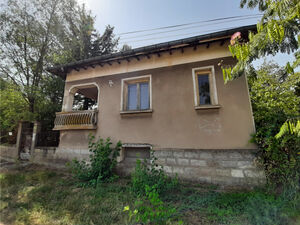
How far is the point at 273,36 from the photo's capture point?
1.98 metres

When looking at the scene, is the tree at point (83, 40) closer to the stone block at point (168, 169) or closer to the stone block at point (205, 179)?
the stone block at point (168, 169)

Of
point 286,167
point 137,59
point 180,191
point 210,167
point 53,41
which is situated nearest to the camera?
point 286,167

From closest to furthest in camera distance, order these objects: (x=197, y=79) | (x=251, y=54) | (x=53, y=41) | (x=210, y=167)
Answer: (x=251, y=54), (x=210, y=167), (x=197, y=79), (x=53, y=41)

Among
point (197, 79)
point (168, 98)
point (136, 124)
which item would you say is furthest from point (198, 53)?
point (136, 124)

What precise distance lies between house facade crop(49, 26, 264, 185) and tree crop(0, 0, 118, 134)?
239 centimetres

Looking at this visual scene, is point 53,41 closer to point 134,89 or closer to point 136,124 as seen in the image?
point 134,89

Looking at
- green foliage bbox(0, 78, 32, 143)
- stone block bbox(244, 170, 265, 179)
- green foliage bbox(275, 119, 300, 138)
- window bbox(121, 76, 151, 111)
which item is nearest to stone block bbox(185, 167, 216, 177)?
stone block bbox(244, 170, 265, 179)

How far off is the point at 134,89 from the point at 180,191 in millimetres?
3971

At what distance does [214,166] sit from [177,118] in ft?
5.98

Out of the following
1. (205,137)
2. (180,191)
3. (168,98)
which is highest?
(168,98)

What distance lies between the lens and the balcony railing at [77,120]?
210 inches

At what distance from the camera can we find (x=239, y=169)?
3.65 meters

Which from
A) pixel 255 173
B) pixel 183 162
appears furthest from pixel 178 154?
pixel 255 173

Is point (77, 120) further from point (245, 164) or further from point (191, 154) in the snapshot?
point (245, 164)
